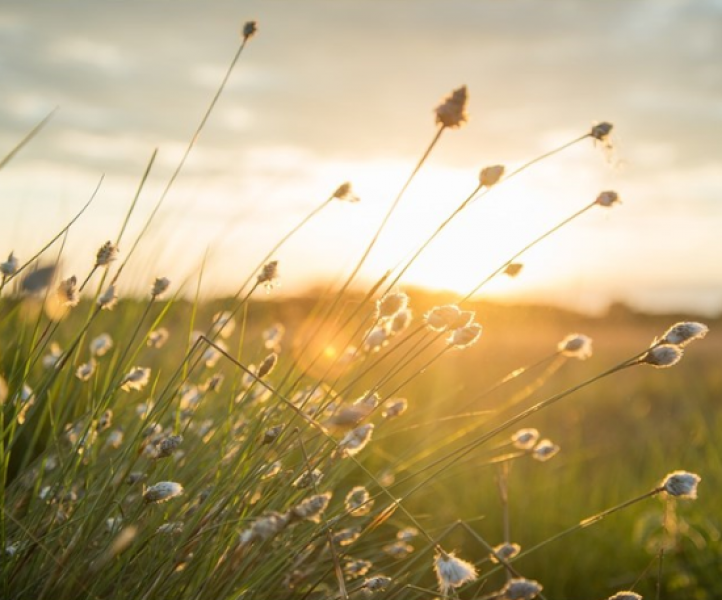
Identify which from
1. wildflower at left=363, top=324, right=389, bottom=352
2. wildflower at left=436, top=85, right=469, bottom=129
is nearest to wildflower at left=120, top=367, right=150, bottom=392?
wildflower at left=363, top=324, right=389, bottom=352

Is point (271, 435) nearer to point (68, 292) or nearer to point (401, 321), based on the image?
point (401, 321)

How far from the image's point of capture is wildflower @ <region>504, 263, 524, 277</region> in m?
2.07

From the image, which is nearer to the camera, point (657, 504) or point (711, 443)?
point (657, 504)

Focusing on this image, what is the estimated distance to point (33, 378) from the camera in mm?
3611

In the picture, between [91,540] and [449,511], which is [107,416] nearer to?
[91,540]

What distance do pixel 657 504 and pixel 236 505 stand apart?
2.68 metres

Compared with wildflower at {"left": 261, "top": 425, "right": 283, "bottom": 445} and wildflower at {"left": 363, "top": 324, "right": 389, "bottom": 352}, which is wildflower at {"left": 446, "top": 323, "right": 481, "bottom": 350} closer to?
wildflower at {"left": 363, "top": 324, "right": 389, "bottom": 352}

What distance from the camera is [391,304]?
6.40 feet

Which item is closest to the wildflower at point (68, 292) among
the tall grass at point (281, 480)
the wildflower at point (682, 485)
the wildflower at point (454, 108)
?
the tall grass at point (281, 480)

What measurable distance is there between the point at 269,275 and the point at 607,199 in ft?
2.69

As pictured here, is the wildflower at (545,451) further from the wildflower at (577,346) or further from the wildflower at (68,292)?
the wildflower at (68,292)

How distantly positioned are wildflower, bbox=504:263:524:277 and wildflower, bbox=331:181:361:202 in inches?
16.1

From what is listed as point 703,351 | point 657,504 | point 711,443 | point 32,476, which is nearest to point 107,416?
point 32,476

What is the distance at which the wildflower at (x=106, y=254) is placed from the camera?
6.29 ft
